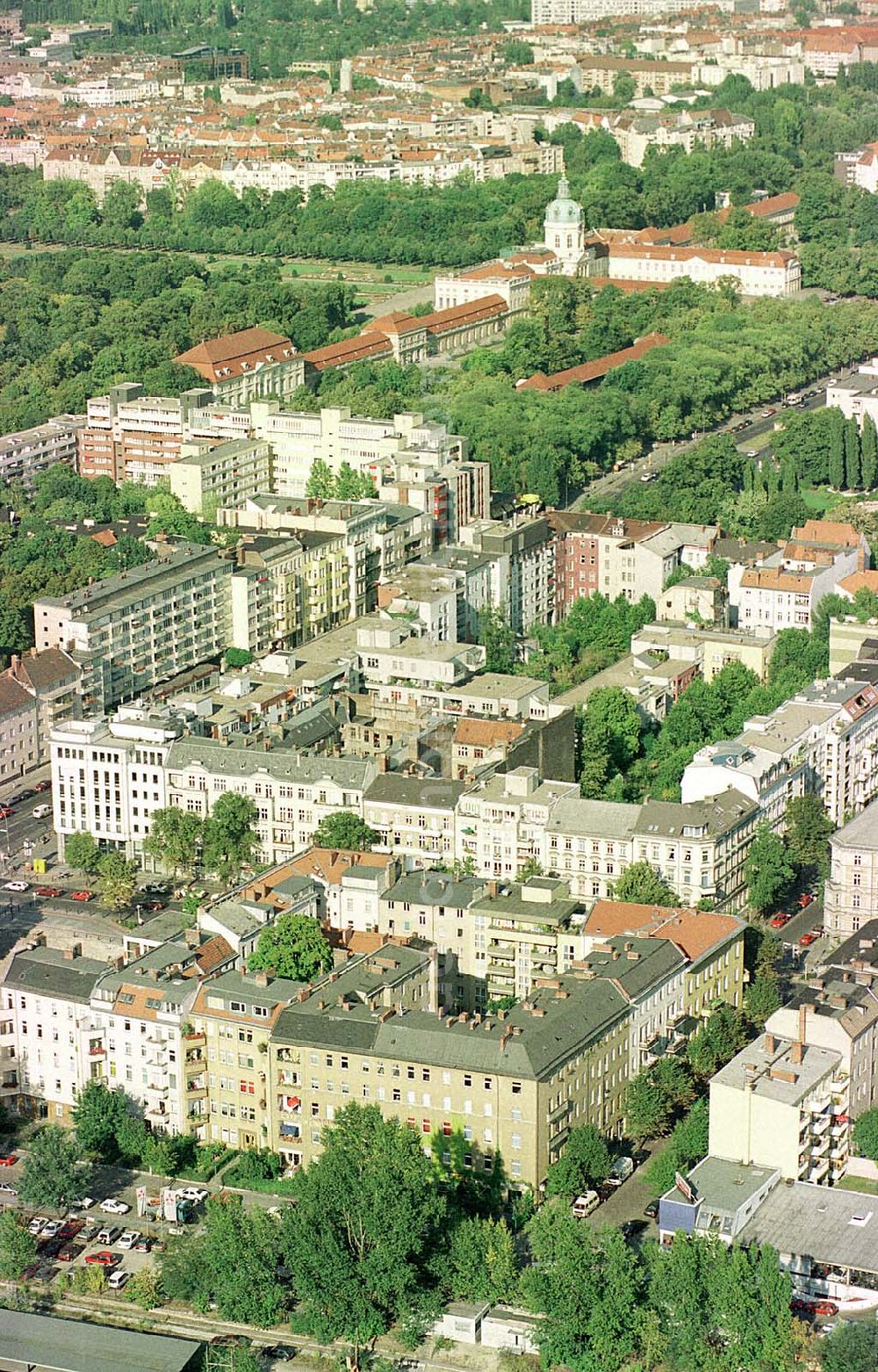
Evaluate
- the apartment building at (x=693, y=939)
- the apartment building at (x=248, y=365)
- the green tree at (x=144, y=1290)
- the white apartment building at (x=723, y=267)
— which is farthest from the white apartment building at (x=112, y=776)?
the white apartment building at (x=723, y=267)

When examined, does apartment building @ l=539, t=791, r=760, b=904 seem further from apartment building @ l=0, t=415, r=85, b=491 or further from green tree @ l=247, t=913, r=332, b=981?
apartment building @ l=0, t=415, r=85, b=491

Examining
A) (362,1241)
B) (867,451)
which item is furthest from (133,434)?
(362,1241)

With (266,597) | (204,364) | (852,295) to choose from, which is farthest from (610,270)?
(266,597)

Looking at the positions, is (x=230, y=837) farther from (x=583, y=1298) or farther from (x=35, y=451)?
(x=35, y=451)

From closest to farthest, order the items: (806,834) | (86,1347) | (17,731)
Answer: (86,1347) → (806,834) → (17,731)

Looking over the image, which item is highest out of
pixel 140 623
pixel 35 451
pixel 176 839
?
pixel 140 623

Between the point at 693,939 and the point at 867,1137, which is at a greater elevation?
the point at 693,939

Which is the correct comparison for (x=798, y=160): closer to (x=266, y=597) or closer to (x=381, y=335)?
(x=381, y=335)
